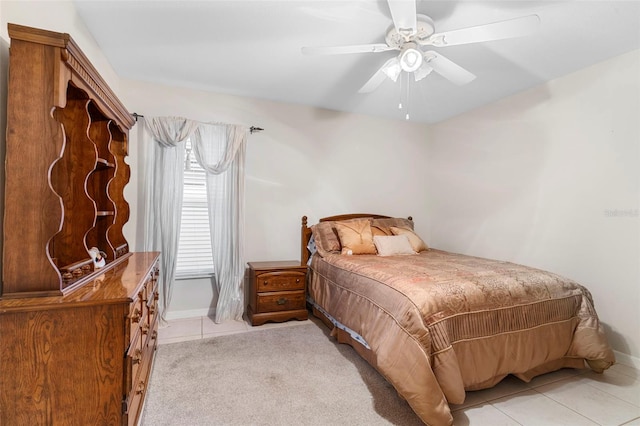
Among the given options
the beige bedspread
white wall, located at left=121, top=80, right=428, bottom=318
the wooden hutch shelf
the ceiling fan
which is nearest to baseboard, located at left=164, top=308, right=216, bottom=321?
white wall, located at left=121, top=80, right=428, bottom=318

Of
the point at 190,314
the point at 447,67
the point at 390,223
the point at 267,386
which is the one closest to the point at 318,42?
the point at 447,67

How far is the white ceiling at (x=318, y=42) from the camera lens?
1927 mm

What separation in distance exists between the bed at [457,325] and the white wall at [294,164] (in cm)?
125

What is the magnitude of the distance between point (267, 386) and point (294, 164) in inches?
96.3

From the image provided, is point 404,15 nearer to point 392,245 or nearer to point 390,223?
point 392,245

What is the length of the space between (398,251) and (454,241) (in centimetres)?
124

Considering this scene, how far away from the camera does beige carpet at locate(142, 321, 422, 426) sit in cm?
173

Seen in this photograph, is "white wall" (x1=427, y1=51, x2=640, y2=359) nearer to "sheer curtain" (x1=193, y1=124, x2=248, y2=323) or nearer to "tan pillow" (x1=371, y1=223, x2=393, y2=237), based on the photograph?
"tan pillow" (x1=371, y1=223, x2=393, y2=237)

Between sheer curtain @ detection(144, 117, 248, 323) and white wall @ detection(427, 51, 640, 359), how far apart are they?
2.91 m

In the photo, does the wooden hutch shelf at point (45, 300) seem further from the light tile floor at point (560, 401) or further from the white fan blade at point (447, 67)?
the white fan blade at point (447, 67)

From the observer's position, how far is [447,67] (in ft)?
6.91

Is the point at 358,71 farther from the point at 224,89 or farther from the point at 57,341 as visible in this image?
the point at 57,341

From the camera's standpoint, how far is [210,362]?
2.33m

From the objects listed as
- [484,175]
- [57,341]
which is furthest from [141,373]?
[484,175]
